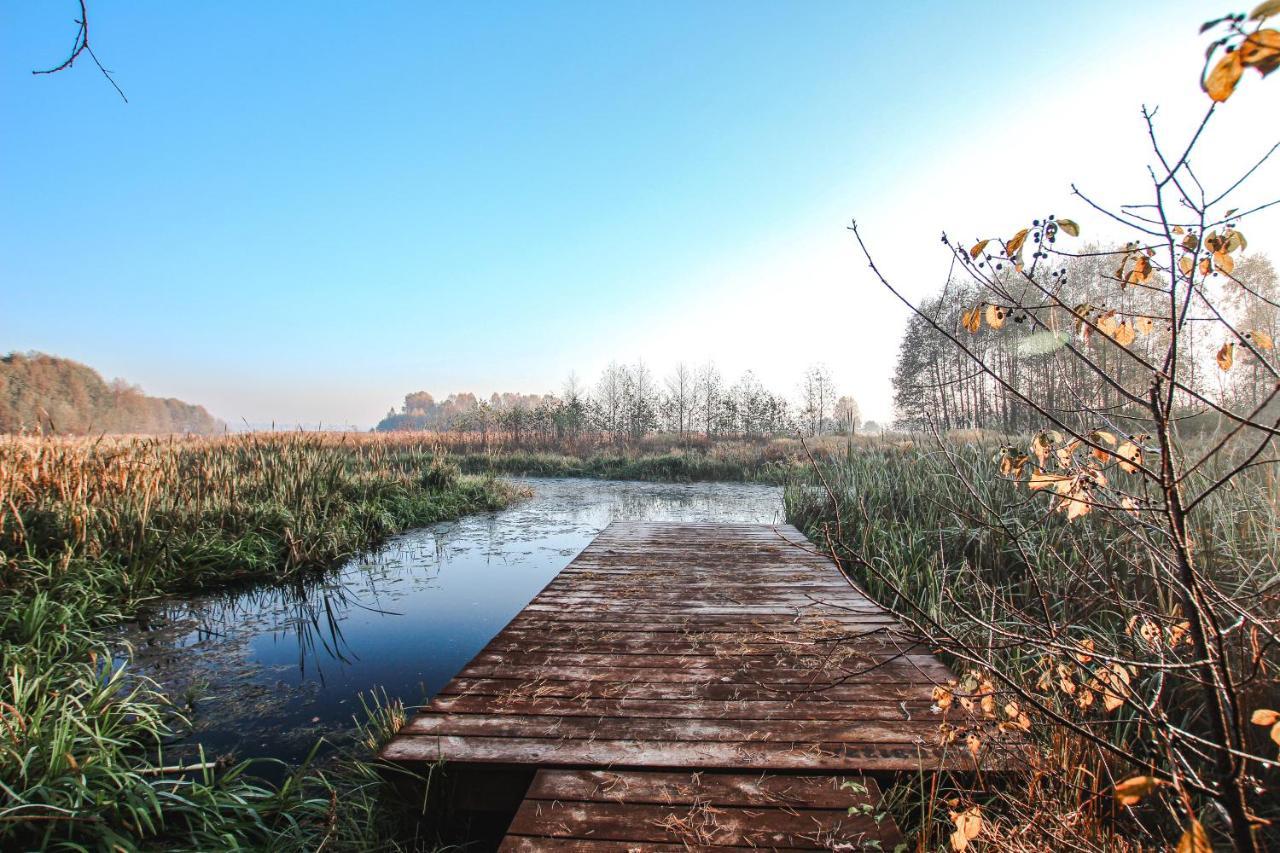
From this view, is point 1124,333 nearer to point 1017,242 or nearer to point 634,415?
point 1017,242

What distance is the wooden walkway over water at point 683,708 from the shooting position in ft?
5.39

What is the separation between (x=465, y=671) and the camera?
8.02 feet

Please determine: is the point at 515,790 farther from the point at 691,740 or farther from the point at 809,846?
the point at 809,846

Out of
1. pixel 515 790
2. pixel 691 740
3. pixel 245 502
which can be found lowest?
pixel 515 790

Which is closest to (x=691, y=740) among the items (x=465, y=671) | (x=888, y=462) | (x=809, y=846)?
(x=809, y=846)

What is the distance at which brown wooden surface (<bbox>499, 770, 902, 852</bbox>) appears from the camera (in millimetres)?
1463

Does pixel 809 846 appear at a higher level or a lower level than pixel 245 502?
lower

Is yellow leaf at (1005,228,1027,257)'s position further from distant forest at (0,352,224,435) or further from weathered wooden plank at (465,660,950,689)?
distant forest at (0,352,224,435)

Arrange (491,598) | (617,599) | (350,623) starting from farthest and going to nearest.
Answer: (491,598) < (350,623) < (617,599)

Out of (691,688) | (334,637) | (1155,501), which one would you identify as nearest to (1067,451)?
(1155,501)

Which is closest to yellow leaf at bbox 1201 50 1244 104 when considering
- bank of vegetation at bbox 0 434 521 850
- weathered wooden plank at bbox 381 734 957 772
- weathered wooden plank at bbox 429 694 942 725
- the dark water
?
weathered wooden plank at bbox 381 734 957 772

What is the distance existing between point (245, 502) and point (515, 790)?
18.6ft

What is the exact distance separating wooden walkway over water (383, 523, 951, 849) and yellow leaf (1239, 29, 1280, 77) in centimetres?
98

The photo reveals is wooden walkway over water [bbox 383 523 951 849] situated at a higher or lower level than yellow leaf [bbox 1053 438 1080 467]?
lower
